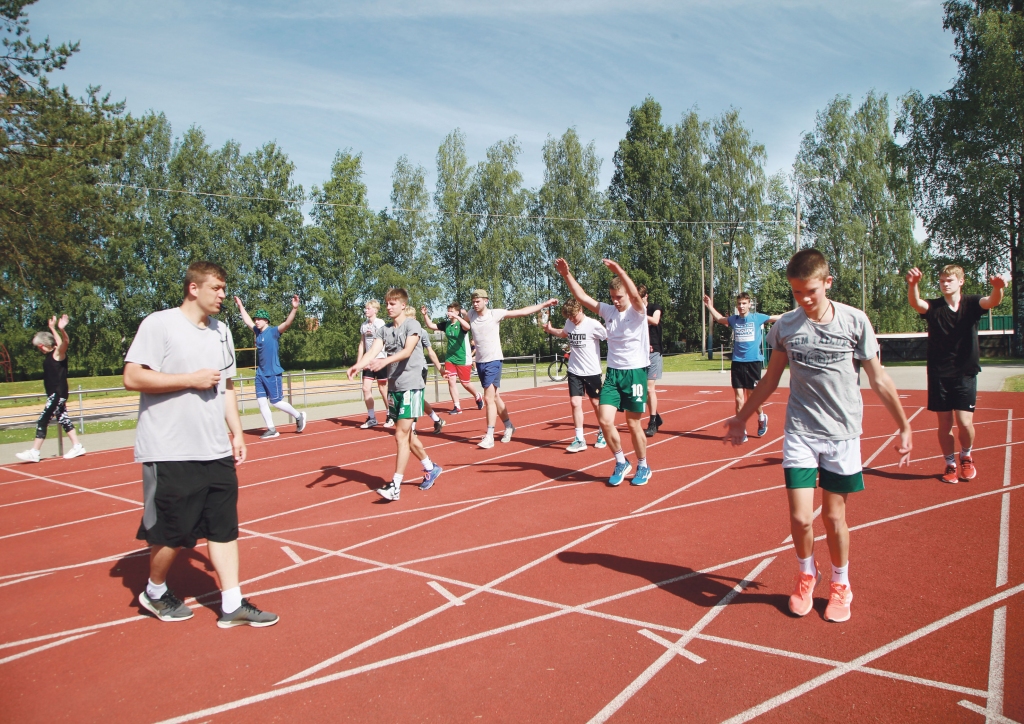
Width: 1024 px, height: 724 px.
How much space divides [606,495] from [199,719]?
4.39 m

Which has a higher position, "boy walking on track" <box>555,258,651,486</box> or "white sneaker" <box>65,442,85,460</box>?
"boy walking on track" <box>555,258,651,486</box>

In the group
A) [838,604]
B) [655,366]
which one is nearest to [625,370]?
[838,604]

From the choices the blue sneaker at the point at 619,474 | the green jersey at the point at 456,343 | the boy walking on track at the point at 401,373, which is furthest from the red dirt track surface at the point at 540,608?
the green jersey at the point at 456,343

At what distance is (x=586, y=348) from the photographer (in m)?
8.72

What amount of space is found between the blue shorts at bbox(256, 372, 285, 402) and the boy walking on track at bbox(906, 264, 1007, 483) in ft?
31.3

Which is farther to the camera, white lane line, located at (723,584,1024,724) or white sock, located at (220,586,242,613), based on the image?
white sock, located at (220,586,242,613)

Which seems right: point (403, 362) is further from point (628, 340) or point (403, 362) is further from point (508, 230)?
point (508, 230)

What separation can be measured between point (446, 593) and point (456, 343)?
8087mm

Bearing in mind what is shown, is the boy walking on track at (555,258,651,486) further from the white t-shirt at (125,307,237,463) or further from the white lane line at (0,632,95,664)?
the white lane line at (0,632,95,664)

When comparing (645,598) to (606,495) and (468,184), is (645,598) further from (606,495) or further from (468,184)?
(468,184)

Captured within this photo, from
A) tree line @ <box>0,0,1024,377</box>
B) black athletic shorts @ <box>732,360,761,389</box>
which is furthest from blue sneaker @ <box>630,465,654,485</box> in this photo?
tree line @ <box>0,0,1024,377</box>

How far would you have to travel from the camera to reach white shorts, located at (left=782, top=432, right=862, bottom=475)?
373 centimetres

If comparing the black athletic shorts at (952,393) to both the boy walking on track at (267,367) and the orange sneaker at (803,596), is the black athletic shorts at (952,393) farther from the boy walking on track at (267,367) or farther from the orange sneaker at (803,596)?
the boy walking on track at (267,367)

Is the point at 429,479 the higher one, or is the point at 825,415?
the point at 825,415
